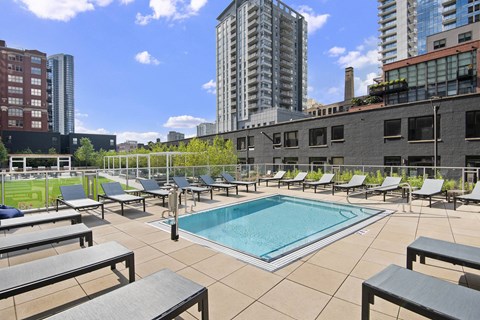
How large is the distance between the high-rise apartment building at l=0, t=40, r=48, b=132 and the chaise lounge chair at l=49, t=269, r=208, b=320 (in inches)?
2751

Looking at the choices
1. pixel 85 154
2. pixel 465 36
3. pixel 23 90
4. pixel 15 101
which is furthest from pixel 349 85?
pixel 15 101

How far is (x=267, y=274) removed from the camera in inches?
147

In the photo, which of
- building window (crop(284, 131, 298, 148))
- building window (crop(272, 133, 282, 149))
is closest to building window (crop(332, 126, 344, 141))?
building window (crop(284, 131, 298, 148))

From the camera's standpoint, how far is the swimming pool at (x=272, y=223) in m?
5.54

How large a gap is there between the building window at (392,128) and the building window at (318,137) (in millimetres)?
4969

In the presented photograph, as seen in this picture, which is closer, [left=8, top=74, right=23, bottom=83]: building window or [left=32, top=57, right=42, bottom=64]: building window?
[left=8, top=74, right=23, bottom=83]: building window

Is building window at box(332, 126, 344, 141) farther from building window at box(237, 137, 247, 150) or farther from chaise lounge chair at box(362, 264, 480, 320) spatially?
chaise lounge chair at box(362, 264, 480, 320)

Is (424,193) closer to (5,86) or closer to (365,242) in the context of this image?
(365,242)

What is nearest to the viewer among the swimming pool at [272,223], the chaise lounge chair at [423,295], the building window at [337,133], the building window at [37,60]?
the chaise lounge chair at [423,295]

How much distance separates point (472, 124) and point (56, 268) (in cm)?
2119

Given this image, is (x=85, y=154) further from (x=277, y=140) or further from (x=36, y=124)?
(x=277, y=140)

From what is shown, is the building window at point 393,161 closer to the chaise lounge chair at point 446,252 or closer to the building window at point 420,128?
the building window at point 420,128

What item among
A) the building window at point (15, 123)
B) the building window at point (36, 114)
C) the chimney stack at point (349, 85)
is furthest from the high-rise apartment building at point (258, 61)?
the building window at point (15, 123)

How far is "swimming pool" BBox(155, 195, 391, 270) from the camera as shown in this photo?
5.54 meters
